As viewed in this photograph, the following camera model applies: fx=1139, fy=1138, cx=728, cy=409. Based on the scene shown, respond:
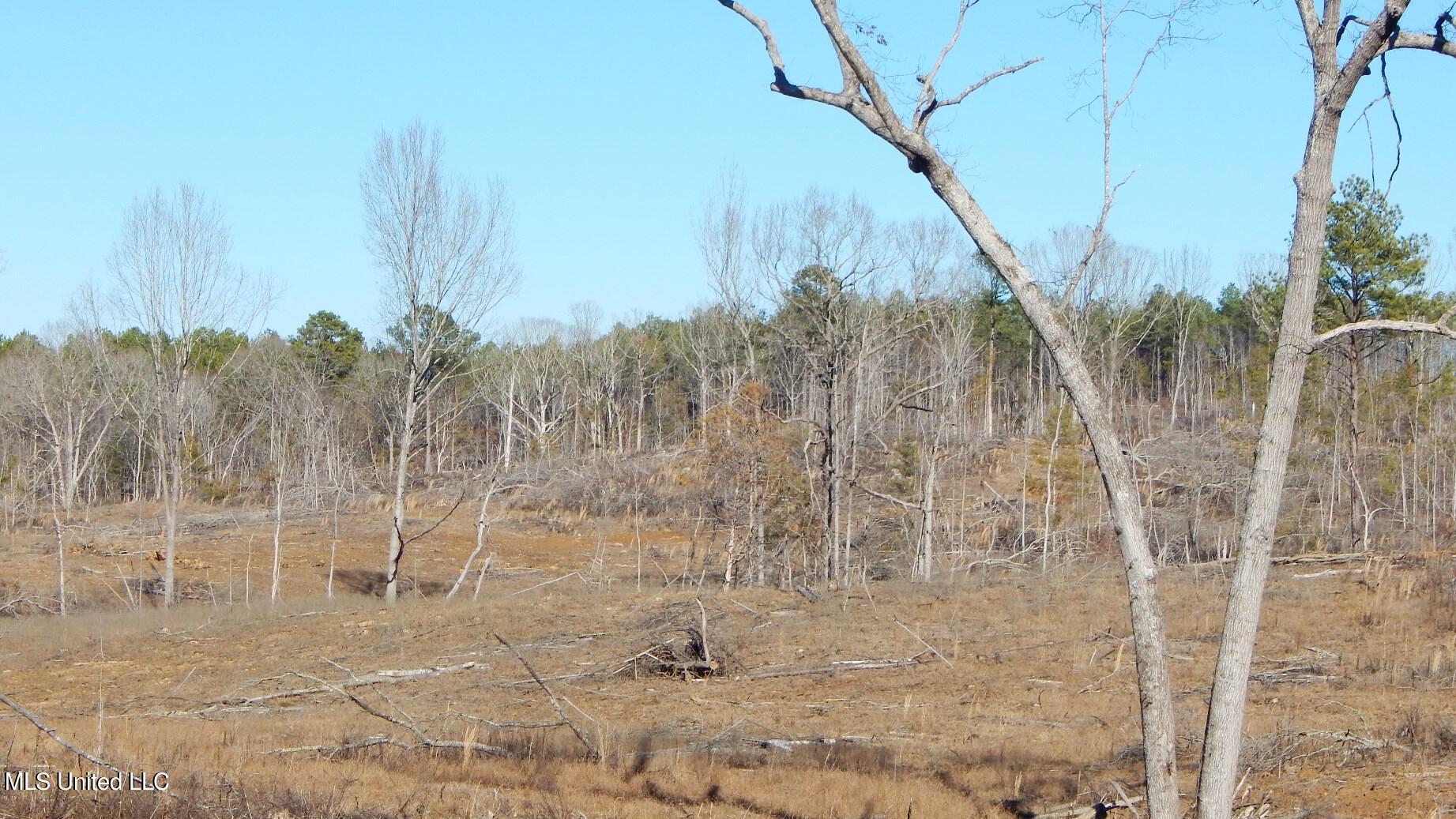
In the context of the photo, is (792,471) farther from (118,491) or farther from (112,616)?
(118,491)

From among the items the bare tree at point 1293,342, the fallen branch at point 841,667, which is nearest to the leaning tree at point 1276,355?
the bare tree at point 1293,342

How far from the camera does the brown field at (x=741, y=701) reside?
8891 mm

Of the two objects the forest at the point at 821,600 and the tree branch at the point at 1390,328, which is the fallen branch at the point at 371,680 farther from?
the tree branch at the point at 1390,328

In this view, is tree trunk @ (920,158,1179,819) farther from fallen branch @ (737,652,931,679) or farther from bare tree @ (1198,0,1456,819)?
fallen branch @ (737,652,931,679)

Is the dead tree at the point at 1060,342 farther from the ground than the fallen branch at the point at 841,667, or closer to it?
farther from the ground

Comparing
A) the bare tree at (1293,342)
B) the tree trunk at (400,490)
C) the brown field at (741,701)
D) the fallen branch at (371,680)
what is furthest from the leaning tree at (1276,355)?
the tree trunk at (400,490)

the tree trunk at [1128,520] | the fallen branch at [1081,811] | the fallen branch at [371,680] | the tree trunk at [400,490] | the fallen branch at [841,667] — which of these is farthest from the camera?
the tree trunk at [400,490]

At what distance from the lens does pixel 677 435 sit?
74375 millimetres

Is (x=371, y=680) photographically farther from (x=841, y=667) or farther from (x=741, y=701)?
(x=841, y=667)

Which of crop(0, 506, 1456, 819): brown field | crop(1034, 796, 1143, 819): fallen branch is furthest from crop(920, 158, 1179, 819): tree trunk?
crop(1034, 796, 1143, 819): fallen branch

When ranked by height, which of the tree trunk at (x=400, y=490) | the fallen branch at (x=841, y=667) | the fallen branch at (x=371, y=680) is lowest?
the fallen branch at (x=371, y=680)

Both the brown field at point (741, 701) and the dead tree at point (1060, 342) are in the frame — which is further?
the brown field at point (741, 701)

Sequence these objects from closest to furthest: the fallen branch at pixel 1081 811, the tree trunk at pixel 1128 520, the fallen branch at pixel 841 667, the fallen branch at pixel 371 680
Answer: the tree trunk at pixel 1128 520 < the fallen branch at pixel 1081 811 < the fallen branch at pixel 371 680 < the fallen branch at pixel 841 667

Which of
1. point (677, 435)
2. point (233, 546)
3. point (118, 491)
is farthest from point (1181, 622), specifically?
point (118, 491)
